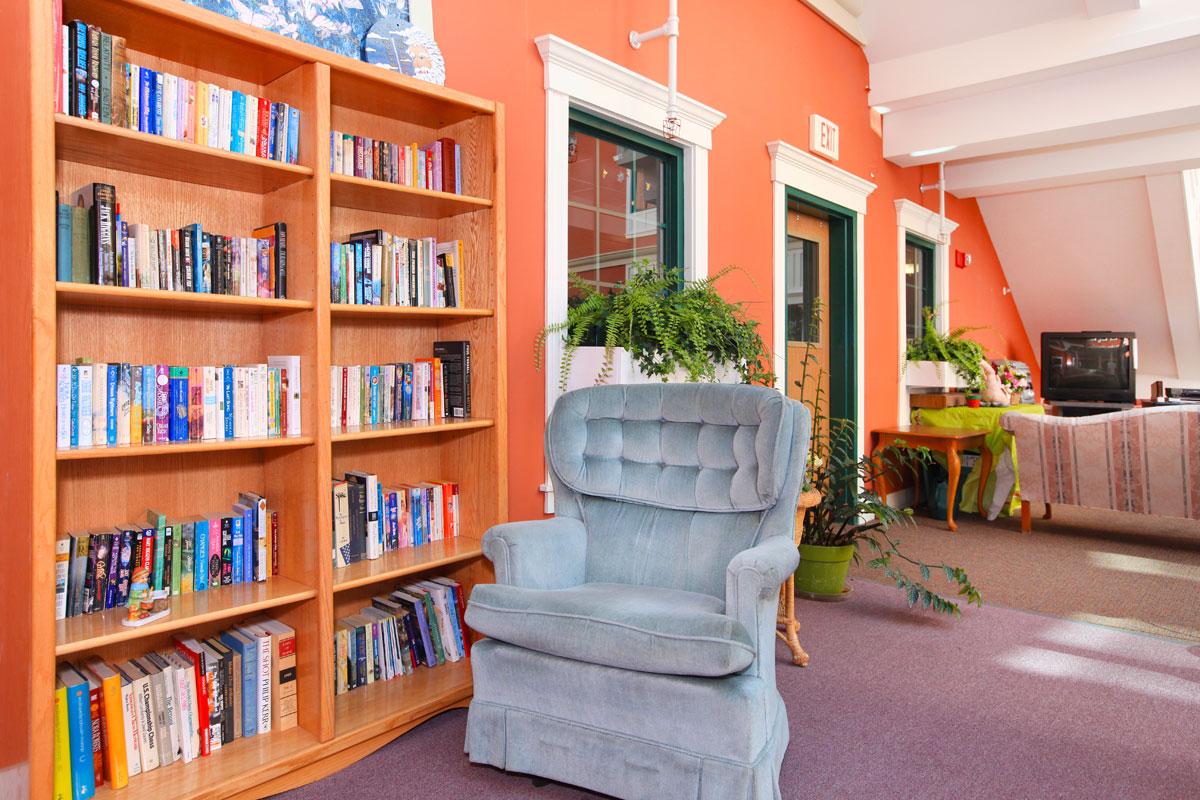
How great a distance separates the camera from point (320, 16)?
2252mm

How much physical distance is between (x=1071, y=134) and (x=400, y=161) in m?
4.43

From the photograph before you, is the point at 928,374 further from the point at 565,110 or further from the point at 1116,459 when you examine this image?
the point at 565,110

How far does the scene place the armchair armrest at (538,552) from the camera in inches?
82.9

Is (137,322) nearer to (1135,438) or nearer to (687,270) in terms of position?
(687,270)

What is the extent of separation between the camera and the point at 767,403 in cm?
222

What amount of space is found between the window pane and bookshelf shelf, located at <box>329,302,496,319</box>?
2.77 metres

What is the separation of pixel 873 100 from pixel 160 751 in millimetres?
5217

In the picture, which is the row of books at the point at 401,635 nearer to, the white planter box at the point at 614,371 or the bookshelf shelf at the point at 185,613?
the bookshelf shelf at the point at 185,613

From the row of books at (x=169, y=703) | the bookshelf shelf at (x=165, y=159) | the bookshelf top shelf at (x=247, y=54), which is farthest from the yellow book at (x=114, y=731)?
the bookshelf top shelf at (x=247, y=54)

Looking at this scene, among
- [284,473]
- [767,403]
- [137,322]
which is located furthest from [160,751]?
[767,403]

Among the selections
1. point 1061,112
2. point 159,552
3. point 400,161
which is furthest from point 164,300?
point 1061,112

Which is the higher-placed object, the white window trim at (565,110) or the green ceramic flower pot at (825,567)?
the white window trim at (565,110)

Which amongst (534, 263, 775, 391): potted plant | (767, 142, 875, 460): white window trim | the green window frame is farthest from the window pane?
(534, 263, 775, 391): potted plant

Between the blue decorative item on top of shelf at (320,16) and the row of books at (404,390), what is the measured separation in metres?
0.93
